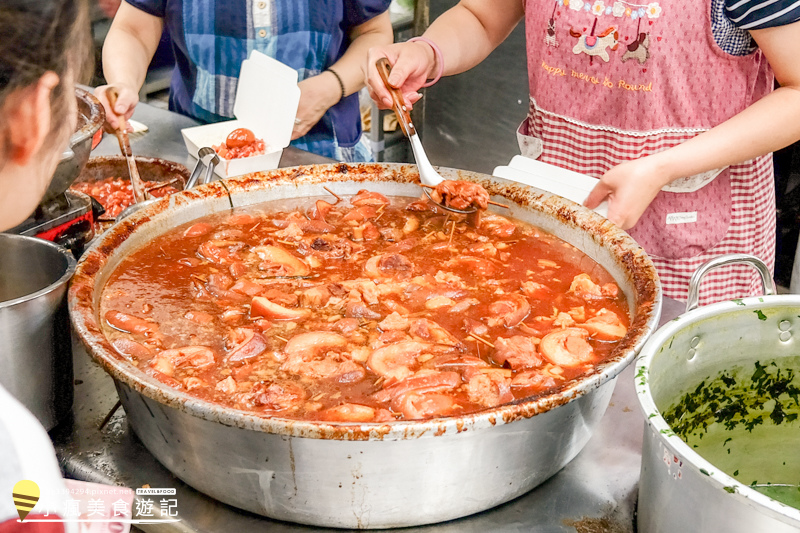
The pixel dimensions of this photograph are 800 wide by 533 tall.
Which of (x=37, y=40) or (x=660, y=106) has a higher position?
(x=37, y=40)

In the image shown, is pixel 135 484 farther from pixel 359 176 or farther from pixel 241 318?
pixel 359 176

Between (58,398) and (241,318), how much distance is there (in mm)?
458

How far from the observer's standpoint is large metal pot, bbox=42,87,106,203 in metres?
1.96

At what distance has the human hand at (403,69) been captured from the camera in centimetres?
261

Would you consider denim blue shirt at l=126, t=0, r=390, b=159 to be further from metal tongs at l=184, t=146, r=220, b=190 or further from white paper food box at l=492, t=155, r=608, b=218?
white paper food box at l=492, t=155, r=608, b=218

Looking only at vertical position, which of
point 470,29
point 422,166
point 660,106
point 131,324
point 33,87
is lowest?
point 131,324

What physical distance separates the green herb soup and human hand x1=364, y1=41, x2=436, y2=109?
1.56m

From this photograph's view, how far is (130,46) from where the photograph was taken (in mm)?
3547

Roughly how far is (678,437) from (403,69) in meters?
1.83

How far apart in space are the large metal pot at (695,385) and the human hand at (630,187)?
563 mm

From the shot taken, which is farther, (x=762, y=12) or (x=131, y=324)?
(x=762, y=12)

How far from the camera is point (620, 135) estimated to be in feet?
8.64

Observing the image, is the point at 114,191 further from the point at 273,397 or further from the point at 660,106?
the point at 660,106

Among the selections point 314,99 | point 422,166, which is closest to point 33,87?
point 422,166
